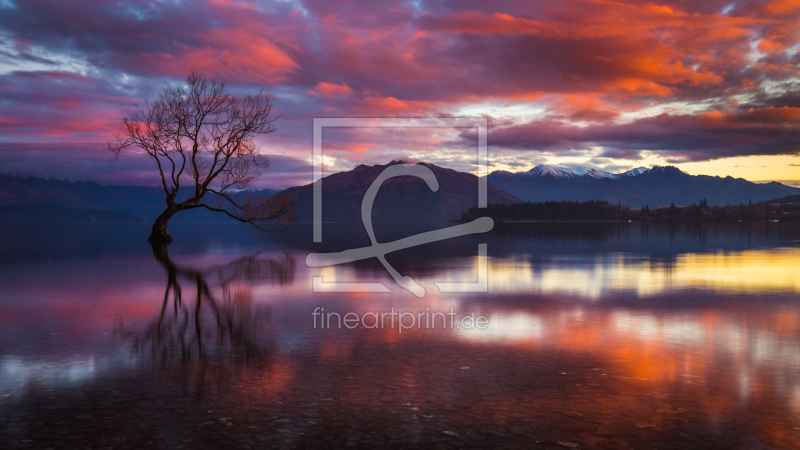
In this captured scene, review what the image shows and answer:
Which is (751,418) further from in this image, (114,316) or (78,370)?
(114,316)

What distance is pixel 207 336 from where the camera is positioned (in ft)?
49.7

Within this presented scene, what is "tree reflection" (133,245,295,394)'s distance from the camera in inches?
458

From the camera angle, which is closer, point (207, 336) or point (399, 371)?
point (399, 371)

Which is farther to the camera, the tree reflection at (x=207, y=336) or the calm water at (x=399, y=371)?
the tree reflection at (x=207, y=336)

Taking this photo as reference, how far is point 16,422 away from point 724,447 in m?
11.7

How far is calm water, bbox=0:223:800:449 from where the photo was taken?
27.2ft

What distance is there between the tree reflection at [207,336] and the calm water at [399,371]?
87 mm

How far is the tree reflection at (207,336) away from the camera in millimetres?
11641

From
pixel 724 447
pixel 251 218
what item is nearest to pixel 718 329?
pixel 724 447

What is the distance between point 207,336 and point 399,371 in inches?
267

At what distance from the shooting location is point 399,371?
38.2 feet

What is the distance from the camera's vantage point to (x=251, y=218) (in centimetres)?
6262

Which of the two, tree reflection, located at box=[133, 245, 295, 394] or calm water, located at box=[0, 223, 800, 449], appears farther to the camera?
tree reflection, located at box=[133, 245, 295, 394]

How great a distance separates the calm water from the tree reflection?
0.09 metres
